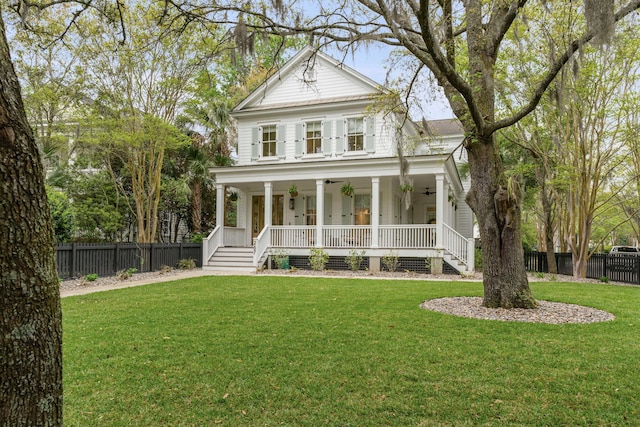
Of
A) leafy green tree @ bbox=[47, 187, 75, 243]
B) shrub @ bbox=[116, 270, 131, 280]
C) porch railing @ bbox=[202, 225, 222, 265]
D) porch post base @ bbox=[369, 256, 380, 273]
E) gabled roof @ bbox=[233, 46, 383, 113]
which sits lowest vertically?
shrub @ bbox=[116, 270, 131, 280]

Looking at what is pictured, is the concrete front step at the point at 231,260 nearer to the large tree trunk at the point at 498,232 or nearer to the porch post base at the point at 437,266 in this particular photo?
the porch post base at the point at 437,266

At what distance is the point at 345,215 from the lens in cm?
1645

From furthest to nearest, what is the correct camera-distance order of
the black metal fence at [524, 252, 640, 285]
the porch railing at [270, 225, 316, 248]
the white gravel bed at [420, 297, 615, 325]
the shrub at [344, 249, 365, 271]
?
the porch railing at [270, 225, 316, 248]
the shrub at [344, 249, 365, 271]
the black metal fence at [524, 252, 640, 285]
the white gravel bed at [420, 297, 615, 325]

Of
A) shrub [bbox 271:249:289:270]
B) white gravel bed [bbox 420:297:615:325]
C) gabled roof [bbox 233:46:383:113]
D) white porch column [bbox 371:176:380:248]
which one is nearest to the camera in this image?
white gravel bed [bbox 420:297:615:325]

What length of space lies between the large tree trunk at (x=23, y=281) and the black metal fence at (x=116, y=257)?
1033cm

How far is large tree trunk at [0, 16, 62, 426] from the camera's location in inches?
62.3

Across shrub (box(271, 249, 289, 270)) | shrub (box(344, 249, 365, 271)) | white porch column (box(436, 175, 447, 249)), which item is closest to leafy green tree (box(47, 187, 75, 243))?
shrub (box(271, 249, 289, 270))

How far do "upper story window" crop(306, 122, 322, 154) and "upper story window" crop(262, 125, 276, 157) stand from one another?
4.98 ft

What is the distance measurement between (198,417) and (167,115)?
1403 cm

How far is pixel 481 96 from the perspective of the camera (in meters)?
7.14

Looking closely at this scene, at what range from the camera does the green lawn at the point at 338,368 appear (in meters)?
3.01

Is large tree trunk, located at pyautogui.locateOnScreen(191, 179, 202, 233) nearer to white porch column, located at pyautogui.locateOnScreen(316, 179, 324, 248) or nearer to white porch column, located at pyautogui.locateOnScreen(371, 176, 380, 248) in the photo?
white porch column, located at pyautogui.locateOnScreen(316, 179, 324, 248)

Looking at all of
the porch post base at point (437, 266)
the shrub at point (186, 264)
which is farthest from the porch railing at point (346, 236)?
the shrub at point (186, 264)

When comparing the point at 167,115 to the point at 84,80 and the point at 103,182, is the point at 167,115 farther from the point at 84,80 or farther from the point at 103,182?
the point at 103,182
